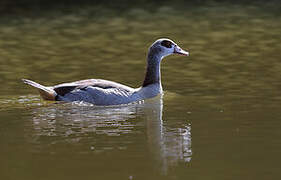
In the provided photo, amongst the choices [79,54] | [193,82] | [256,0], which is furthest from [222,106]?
[256,0]

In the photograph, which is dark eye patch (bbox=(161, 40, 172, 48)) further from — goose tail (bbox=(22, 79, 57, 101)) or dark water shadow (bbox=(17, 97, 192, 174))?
goose tail (bbox=(22, 79, 57, 101))

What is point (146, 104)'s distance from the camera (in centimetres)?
1398

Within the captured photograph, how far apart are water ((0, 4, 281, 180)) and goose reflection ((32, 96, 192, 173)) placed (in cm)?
2

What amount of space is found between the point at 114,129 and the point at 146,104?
2.48 metres

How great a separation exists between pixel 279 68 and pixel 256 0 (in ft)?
35.0

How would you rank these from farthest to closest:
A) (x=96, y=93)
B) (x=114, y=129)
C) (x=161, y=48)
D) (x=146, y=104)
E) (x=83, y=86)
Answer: (x=161, y=48), (x=146, y=104), (x=83, y=86), (x=96, y=93), (x=114, y=129)

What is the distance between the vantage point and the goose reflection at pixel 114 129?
10453mm

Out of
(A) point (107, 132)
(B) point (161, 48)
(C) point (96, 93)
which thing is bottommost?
(A) point (107, 132)

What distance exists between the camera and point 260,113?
1243 centimetres

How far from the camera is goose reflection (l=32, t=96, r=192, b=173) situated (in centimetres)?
1045

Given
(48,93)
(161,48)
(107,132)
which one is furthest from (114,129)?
(161,48)

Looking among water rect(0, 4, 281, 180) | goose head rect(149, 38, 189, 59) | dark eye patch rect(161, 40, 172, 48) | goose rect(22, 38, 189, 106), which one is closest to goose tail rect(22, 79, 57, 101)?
goose rect(22, 38, 189, 106)

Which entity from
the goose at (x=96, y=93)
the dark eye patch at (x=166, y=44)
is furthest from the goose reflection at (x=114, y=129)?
the dark eye patch at (x=166, y=44)

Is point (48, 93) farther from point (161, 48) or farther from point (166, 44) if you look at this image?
point (166, 44)
